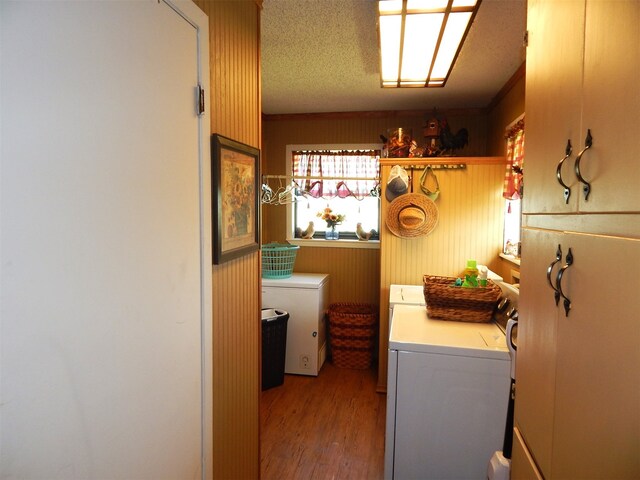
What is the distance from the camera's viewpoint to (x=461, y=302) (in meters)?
2.32

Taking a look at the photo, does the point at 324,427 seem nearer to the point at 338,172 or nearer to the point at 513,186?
the point at 513,186

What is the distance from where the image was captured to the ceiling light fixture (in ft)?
5.60

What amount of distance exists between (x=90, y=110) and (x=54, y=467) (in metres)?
0.69

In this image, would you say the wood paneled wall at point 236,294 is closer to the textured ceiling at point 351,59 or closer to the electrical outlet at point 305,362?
the textured ceiling at point 351,59

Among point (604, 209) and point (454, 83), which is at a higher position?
point (454, 83)

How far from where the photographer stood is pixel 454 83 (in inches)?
121

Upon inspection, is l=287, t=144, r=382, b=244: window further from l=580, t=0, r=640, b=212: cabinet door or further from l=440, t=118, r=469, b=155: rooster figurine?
l=580, t=0, r=640, b=212: cabinet door

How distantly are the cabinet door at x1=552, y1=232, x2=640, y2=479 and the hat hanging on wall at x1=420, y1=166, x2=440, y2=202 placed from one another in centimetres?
231

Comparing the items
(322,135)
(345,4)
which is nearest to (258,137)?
(345,4)

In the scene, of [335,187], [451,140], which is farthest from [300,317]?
[451,140]

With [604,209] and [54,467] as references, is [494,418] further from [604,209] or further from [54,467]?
[54,467]

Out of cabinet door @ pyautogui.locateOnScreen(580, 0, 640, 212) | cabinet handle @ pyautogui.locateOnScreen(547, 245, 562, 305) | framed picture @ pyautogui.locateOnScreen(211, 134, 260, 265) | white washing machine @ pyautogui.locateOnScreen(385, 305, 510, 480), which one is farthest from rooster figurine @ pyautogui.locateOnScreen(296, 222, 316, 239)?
cabinet door @ pyautogui.locateOnScreen(580, 0, 640, 212)

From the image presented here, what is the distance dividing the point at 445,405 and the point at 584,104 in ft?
5.07

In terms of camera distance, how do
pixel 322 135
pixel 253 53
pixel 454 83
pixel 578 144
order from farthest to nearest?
1. pixel 322 135
2. pixel 454 83
3. pixel 253 53
4. pixel 578 144
